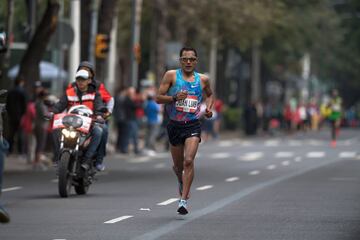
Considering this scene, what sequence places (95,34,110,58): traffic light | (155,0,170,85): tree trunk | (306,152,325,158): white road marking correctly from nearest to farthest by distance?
(95,34,110,58): traffic light < (306,152,325,158): white road marking < (155,0,170,85): tree trunk

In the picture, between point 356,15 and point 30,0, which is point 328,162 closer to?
point 30,0

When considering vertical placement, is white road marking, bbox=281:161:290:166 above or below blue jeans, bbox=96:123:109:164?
below

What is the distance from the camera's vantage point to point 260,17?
52562mm

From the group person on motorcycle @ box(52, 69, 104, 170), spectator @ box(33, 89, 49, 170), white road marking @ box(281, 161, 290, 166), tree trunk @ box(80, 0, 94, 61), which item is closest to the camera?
person on motorcycle @ box(52, 69, 104, 170)

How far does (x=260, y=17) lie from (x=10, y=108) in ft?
89.6

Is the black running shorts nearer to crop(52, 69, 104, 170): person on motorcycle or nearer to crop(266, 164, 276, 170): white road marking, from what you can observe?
crop(52, 69, 104, 170): person on motorcycle

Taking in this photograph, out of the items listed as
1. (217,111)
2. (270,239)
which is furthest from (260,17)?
(270,239)

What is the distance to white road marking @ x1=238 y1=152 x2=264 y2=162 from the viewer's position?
32744mm

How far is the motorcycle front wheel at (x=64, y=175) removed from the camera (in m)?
17.5

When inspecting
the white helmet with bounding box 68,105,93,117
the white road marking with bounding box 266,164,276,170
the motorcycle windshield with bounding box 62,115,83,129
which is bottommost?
the white road marking with bounding box 266,164,276,170

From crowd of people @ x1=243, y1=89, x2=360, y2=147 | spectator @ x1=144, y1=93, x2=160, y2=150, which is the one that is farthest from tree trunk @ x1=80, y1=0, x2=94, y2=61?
crowd of people @ x1=243, y1=89, x2=360, y2=147

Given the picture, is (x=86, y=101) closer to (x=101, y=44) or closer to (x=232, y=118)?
(x=101, y=44)

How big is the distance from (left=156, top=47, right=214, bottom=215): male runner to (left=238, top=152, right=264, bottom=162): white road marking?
17051 millimetres

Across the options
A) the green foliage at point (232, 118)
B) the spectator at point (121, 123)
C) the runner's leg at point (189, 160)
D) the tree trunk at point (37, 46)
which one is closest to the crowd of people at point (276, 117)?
the green foliage at point (232, 118)
